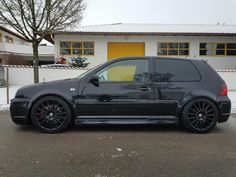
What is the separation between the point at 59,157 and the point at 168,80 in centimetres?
288

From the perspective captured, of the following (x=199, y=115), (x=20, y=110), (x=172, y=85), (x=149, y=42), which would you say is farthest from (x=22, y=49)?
(x=199, y=115)

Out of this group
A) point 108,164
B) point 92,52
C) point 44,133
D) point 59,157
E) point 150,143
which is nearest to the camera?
point 108,164

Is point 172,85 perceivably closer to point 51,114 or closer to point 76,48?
point 51,114

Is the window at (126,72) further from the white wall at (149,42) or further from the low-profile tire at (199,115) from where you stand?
the white wall at (149,42)

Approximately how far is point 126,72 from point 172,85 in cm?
105

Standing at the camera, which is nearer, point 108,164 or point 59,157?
point 108,164

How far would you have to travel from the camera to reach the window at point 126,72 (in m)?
5.65

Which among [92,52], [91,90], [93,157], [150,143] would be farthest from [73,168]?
[92,52]

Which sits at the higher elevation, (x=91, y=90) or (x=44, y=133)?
(x=91, y=90)

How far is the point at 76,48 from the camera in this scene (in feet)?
62.6

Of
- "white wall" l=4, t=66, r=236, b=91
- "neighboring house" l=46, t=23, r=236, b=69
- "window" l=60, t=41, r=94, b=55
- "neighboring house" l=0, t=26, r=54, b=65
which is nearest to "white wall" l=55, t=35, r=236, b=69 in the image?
"neighboring house" l=46, t=23, r=236, b=69

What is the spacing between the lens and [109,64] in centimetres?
570

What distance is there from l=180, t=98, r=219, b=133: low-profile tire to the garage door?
1384cm

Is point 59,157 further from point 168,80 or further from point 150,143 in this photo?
point 168,80
